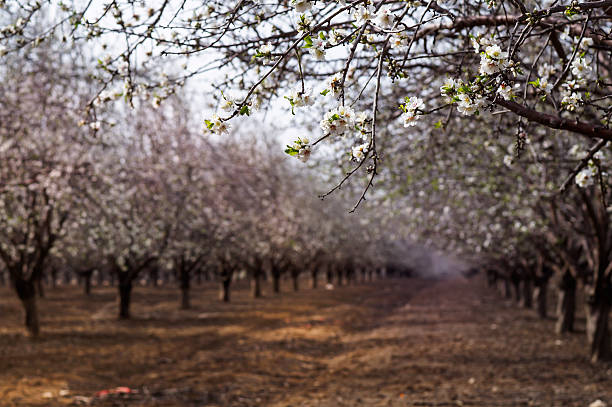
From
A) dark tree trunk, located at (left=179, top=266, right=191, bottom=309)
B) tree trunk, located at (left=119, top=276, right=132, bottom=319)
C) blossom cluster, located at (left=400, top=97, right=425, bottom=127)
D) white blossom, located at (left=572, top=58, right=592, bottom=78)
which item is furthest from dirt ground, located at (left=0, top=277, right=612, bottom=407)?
blossom cluster, located at (left=400, top=97, right=425, bottom=127)

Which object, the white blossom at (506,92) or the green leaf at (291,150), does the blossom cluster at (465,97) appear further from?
the green leaf at (291,150)

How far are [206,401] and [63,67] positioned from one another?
9.97m

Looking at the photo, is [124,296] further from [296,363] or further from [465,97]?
[465,97]

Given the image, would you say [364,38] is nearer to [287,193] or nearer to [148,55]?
[148,55]

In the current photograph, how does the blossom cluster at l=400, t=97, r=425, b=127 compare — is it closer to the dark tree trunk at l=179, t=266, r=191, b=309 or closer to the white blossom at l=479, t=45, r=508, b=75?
the white blossom at l=479, t=45, r=508, b=75

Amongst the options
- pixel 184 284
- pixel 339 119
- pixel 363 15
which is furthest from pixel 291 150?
pixel 184 284

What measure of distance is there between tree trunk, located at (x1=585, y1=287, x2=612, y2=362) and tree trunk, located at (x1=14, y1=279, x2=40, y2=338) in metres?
14.3

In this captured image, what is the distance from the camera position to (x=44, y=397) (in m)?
9.10

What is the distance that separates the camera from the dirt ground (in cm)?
→ 916

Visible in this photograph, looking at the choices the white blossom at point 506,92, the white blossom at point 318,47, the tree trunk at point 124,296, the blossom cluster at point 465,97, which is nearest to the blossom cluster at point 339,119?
the white blossom at point 318,47

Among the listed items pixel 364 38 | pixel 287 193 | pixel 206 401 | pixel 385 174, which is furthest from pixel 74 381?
pixel 287 193

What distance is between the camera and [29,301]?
1513cm

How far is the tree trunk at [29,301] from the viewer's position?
48.9 ft

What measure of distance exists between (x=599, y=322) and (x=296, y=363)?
22.4 ft
